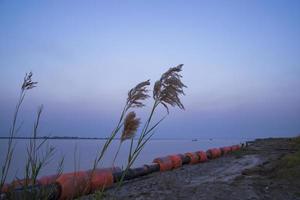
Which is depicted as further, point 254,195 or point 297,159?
point 297,159

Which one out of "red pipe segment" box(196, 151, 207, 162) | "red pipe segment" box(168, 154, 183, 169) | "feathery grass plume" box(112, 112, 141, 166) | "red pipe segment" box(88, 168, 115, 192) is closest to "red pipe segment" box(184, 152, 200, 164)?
"red pipe segment" box(196, 151, 207, 162)

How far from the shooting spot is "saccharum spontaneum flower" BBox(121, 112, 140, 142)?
232 cm

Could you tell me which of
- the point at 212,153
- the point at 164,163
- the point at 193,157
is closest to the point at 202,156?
the point at 193,157

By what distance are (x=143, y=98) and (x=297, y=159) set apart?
1172cm

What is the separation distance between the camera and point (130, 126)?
91.9 inches

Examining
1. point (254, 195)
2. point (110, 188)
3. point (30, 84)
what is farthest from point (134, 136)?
point (110, 188)

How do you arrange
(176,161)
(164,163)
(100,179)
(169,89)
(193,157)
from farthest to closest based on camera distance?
1. (193,157)
2. (176,161)
3. (164,163)
4. (100,179)
5. (169,89)

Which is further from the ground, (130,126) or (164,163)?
(130,126)

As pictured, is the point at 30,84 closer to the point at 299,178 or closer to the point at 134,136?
the point at 134,136

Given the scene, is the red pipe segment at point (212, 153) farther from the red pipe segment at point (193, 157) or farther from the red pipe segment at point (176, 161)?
the red pipe segment at point (176, 161)

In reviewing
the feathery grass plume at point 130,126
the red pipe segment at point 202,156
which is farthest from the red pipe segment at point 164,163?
the feathery grass plume at point 130,126

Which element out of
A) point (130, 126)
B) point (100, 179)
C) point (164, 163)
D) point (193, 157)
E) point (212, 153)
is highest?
point (130, 126)

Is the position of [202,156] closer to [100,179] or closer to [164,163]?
[164,163]

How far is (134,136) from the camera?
2.33 metres
